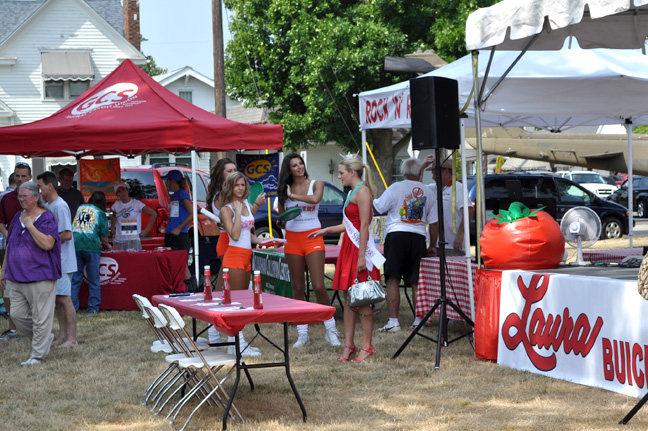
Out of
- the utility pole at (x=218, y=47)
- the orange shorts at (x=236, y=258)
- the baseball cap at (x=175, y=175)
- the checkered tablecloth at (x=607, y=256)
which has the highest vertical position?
the utility pole at (x=218, y=47)

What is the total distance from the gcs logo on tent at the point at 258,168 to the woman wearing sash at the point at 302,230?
133 inches

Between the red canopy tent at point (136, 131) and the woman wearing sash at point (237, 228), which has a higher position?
the red canopy tent at point (136, 131)

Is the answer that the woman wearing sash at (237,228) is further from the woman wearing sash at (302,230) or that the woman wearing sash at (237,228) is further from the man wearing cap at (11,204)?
the man wearing cap at (11,204)

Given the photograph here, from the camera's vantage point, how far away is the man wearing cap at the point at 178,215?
11195 millimetres

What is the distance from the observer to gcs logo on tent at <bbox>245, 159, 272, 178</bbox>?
11680 millimetres

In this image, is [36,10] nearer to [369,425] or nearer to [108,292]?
[108,292]

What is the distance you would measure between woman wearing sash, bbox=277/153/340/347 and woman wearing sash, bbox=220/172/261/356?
1.86ft

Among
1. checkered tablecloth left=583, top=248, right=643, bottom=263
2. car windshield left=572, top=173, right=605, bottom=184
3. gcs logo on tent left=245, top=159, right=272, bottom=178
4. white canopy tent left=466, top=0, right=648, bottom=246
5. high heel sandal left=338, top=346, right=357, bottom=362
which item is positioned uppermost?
white canopy tent left=466, top=0, right=648, bottom=246

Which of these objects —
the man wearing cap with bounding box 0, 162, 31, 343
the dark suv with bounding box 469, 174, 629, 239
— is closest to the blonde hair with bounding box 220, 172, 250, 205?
the man wearing cap with bounding box 0, 162, 31, 343

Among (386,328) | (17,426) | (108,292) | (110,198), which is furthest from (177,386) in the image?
(110,198)

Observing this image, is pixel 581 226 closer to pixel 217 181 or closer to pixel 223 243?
pixel 223 243

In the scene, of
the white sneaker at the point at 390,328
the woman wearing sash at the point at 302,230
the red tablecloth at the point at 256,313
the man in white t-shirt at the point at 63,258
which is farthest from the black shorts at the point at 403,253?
the man in white t-shirt at the point at 63,258

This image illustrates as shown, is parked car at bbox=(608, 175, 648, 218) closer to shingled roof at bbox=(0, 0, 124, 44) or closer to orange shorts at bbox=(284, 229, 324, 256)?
shingled roof at bbox=(0, 0, 124, 44)

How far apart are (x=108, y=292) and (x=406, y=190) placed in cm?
440
